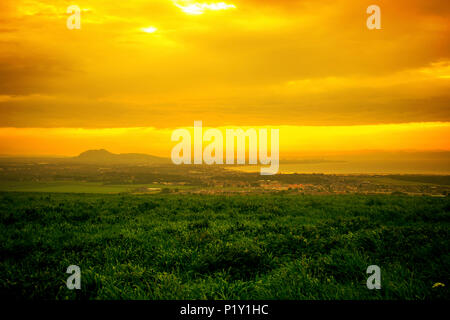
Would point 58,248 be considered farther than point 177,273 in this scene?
Yes

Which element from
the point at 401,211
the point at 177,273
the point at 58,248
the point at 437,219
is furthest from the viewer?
the point at 401,211

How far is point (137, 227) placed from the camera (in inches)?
416
